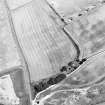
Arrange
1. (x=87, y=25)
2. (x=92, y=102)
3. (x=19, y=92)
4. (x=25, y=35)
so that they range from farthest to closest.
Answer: (x=25, y=35) < (x=87, y=25) < (x=19, y=92) < (x=92, y=102)

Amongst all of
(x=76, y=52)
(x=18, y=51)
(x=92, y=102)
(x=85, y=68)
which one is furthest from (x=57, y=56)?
(x=92, y=102)

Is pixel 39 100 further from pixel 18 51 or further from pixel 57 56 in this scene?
pixel 18 51

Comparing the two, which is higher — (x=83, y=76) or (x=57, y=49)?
(x=57, y=49)

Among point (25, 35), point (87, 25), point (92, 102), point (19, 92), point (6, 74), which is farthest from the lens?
point (25, 35)

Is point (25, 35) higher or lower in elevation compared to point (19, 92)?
higher

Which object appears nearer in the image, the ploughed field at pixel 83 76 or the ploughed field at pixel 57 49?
the ploughed field at pixel 83 76

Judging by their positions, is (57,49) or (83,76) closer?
(83,76)

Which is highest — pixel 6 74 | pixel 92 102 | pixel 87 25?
pixel 87 25

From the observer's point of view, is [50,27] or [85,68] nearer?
[85,68]

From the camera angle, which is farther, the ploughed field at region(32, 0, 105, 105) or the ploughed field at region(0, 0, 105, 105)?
the ploughed field at region(0, 0, 105, 105)
